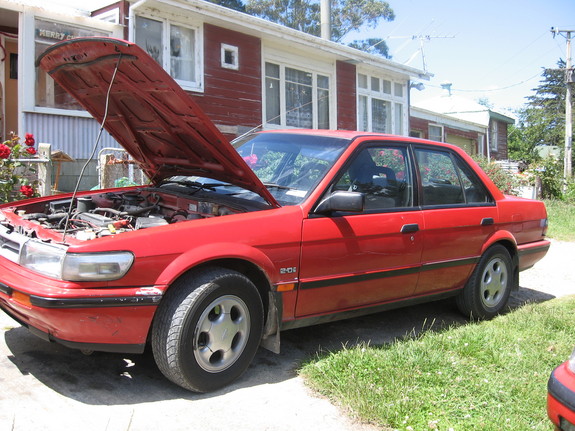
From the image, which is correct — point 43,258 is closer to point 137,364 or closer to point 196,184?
point 137,364

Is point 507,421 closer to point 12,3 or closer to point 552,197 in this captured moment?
point 12,3

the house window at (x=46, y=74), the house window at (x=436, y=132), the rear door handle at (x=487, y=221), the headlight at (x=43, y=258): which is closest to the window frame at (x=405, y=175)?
the rear door handle at (x=487, y=221)

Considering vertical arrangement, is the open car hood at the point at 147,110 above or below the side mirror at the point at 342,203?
above

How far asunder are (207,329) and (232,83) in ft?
29.3

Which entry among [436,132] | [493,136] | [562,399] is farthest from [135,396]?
[493,136]

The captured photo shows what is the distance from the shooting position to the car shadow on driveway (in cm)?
310

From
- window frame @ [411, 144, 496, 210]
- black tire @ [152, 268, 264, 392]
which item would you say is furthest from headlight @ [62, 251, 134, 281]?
window frame @ [411, 144, 496, 210]

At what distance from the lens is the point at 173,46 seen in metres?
10.4

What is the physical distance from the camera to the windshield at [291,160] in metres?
3.75

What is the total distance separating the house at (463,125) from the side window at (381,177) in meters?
16.9

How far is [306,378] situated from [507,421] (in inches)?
46.8

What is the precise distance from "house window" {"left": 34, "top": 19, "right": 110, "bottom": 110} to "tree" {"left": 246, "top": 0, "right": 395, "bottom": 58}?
2578 centimetres

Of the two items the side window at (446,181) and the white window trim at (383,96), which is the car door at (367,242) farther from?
the white window trim at (383,96)

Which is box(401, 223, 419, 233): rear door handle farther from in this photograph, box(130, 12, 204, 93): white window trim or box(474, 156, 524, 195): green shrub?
box(474, 156, 524, 195): green shrub
